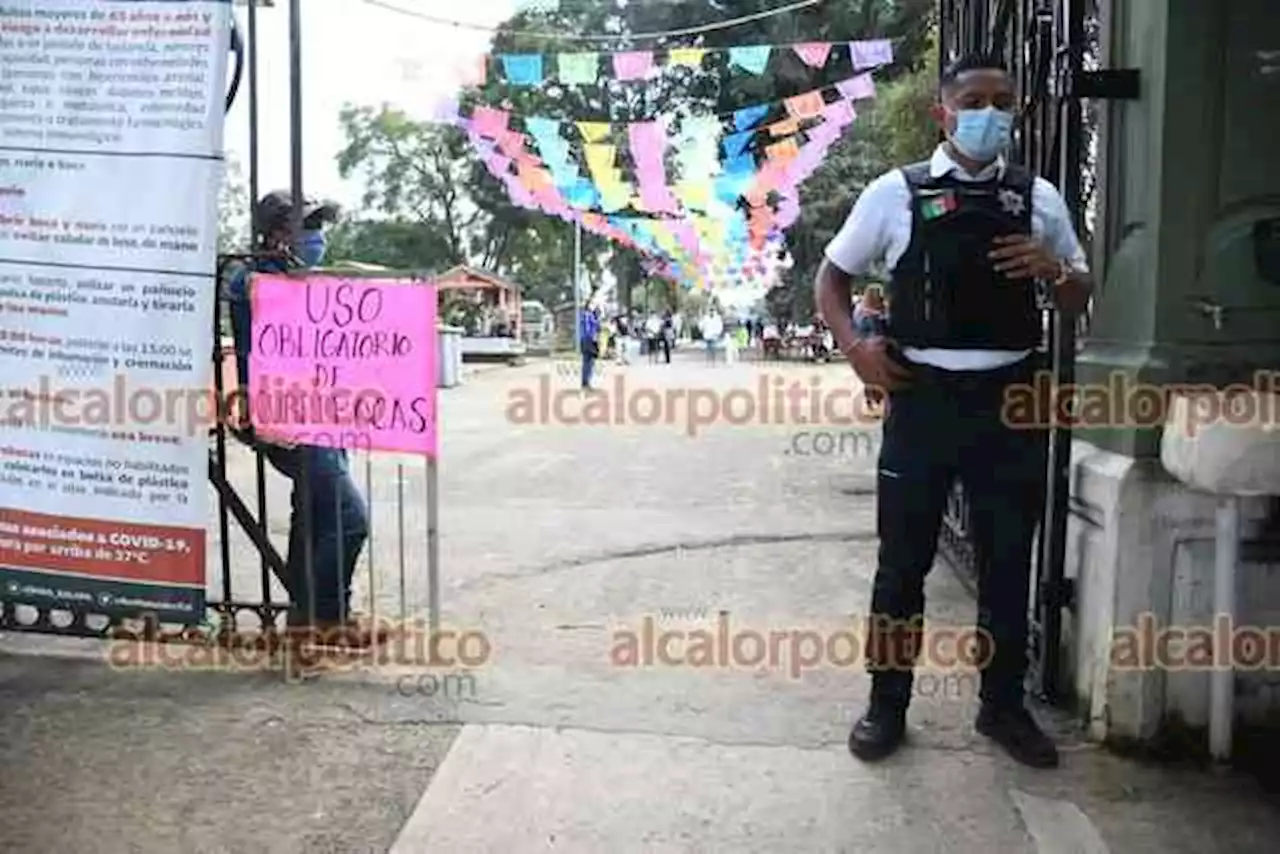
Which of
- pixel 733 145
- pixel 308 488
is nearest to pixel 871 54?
pixel 733 145

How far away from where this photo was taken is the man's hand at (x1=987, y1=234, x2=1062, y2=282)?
373 centimetres

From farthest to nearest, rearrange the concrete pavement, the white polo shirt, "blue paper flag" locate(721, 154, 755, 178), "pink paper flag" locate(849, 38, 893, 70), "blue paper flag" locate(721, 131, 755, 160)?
1. "blue paper flag" locate(721, 154, 755, 178)
2. "blue paper flag" locate(721, 131, 755, 160)
3. "pink paper flag" locate(849, 38, 893, 70)
4. the white polo shirt
5. the concrete pavement

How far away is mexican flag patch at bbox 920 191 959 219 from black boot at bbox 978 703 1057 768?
1528 millimetres

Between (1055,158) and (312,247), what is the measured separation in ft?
8.89

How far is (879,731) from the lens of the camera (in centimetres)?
404

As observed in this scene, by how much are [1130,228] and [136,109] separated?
10.7 feet

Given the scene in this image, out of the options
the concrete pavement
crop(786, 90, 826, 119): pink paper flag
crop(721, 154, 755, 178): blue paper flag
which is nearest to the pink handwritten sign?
the concrete pavement

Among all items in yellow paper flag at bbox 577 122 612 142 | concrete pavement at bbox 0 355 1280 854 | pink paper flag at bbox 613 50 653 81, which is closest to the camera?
concrete pavement at bbox 0 355 1280 854

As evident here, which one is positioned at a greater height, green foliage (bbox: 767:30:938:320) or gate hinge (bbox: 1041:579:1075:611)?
green foliage (bbox: 767:30:938:320)

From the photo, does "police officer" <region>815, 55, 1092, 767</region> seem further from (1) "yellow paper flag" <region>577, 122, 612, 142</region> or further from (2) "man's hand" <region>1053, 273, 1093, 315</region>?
(1) "yellow paper flag" <region>577, 122, 612, 142</region>

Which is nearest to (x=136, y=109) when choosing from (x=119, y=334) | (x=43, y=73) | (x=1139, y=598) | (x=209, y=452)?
(x=43, y=73)

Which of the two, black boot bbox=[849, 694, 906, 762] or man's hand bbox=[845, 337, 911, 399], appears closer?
man's hand bbox=[845, 337, 911, 399]

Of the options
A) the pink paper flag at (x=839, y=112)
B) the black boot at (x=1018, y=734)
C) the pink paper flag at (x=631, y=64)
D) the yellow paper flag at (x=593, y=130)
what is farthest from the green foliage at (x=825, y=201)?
the black boot at (x=1018, y=734)

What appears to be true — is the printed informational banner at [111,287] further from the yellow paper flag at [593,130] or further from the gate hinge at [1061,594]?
the yellow paper flag at [593,130]
